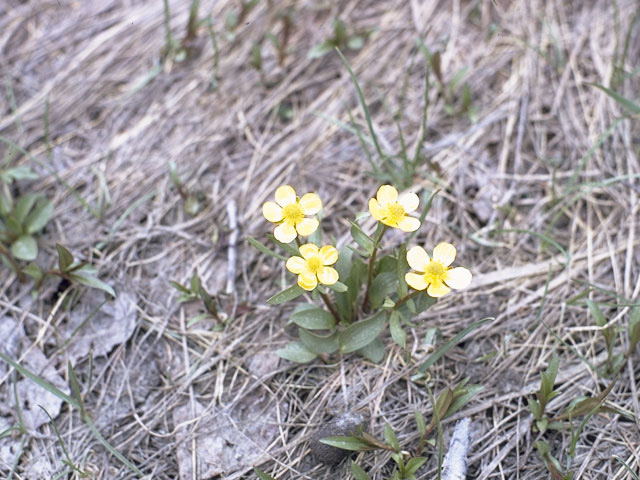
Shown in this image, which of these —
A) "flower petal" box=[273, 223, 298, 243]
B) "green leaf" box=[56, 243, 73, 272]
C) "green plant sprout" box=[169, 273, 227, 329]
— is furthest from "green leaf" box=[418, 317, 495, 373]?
"green leaf" box=[56, 243, 73, 272]

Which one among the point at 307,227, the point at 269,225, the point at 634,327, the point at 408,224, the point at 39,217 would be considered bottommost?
the point at 634,327

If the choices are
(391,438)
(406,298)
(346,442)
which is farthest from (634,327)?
(346,442)

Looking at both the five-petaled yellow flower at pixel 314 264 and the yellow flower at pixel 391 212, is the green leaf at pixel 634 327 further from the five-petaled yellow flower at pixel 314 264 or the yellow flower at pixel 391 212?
the five-petaled yellow flower at pixel 314 264

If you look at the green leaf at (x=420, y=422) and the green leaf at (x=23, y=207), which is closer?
the green leaf at (x=420, y=422)

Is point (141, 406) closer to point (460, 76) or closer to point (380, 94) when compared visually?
point (380, 94)

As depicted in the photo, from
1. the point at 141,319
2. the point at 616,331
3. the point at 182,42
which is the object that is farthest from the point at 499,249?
the point at 182,42

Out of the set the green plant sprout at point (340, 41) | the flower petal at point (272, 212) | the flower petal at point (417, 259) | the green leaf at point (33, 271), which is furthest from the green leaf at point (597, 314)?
the green leaf at point (33, 271)

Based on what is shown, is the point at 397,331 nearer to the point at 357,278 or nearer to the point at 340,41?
the point at 357,278
